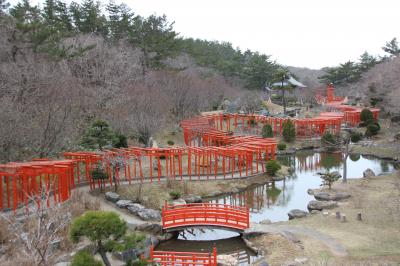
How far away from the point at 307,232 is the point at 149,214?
22.1ft

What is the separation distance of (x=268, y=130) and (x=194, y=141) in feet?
25.3

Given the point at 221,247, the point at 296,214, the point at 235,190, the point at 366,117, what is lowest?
the point at 221,247

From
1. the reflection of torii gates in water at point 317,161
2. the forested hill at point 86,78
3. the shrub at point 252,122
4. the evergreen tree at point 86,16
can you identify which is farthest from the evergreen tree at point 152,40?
the reflection of torii gates in water at point 317,161

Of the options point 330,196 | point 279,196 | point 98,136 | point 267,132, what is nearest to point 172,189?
point 98,136

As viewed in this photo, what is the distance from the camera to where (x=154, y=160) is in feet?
89.5

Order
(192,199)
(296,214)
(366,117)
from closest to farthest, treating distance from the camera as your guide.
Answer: (296,214) < (192,199) < (366,117)

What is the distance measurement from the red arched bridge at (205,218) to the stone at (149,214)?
3.59 ft

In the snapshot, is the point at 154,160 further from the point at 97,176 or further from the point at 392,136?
the point at 392,136

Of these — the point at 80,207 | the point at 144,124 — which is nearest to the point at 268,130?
the point at 144,124

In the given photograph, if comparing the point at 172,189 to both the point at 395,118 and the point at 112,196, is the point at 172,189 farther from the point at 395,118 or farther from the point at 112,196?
the point at 395,118

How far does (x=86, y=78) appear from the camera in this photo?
1329 inches

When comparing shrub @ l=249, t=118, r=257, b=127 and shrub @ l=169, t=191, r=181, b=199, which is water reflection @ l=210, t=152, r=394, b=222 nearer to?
shrub @ l=169, t=191, r=181, b=199

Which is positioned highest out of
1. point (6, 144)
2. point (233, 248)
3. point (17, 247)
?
point (6, 144)

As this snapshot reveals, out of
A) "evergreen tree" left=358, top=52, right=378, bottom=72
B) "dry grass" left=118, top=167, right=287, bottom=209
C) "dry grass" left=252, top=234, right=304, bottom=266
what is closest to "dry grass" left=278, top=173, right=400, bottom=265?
"dry grass" left=252, top=234, right=304, bottom=266
